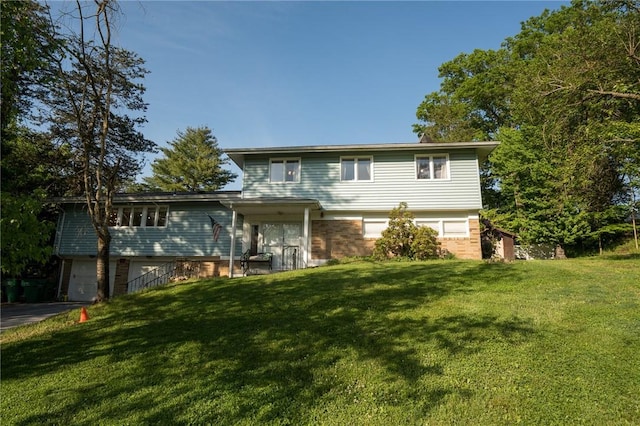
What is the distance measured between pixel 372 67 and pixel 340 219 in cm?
619

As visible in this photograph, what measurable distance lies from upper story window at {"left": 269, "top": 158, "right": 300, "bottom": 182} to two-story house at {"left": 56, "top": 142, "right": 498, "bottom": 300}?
1.8 inches

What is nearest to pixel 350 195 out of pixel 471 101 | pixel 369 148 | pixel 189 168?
pixel 369 148

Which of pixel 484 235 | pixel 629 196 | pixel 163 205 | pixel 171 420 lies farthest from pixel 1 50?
pixel 629 196

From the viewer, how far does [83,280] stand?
725 inches

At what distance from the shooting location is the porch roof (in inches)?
552

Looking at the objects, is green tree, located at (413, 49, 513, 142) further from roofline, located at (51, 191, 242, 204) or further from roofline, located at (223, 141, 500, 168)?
roofline, located at (51, 191, 242, 204)

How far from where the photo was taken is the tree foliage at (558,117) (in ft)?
39.9

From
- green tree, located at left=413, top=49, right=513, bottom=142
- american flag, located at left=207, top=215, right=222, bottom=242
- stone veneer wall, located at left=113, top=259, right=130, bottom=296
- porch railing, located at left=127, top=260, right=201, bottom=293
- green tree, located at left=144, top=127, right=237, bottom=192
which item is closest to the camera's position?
american flag, located at left=207, top=215, right=222, bottom=242

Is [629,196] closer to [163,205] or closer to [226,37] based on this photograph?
[226,37]

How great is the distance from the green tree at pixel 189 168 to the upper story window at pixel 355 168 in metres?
24.8

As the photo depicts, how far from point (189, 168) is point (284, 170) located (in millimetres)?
25361

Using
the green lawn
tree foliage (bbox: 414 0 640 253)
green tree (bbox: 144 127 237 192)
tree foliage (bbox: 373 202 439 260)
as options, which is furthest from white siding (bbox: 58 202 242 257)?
green tree (bbox: 144 127 237 192)

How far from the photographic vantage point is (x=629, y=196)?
19.8m

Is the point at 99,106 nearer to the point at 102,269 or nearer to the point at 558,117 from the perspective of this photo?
the point at 102,269
